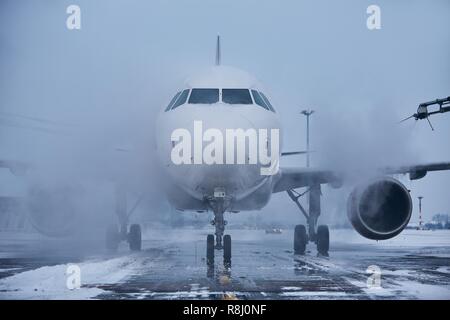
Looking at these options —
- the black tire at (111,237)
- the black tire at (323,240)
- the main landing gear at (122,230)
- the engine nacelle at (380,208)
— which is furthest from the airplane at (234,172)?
the black tire at (111,237)

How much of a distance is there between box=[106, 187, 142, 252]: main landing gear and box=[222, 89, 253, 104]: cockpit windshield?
22.2 feet

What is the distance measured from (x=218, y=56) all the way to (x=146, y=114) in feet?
12.6

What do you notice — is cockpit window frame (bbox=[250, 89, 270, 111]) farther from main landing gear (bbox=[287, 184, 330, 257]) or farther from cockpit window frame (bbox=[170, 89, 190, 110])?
main landing gear (bbox=[287, 184, 330, 257])

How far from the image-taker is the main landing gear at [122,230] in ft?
60.7

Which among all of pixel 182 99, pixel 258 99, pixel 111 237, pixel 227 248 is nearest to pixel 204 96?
pixel 182 99

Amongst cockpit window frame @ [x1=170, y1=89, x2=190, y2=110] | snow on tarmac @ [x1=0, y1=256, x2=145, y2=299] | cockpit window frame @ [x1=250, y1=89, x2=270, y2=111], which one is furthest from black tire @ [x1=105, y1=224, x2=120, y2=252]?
cockpit window frame @ [x1=250, y1=89, x2=270, y2=111]

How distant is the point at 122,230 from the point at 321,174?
6.78 meters

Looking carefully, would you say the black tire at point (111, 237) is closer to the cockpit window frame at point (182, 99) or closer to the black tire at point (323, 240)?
the black tire at point (323, 240)

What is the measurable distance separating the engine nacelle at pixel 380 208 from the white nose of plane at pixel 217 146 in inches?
141

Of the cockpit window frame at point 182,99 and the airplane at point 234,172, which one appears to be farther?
the cockpit window frame at point 182,99

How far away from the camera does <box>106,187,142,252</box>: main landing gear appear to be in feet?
60.7

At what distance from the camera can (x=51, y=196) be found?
16438mm
